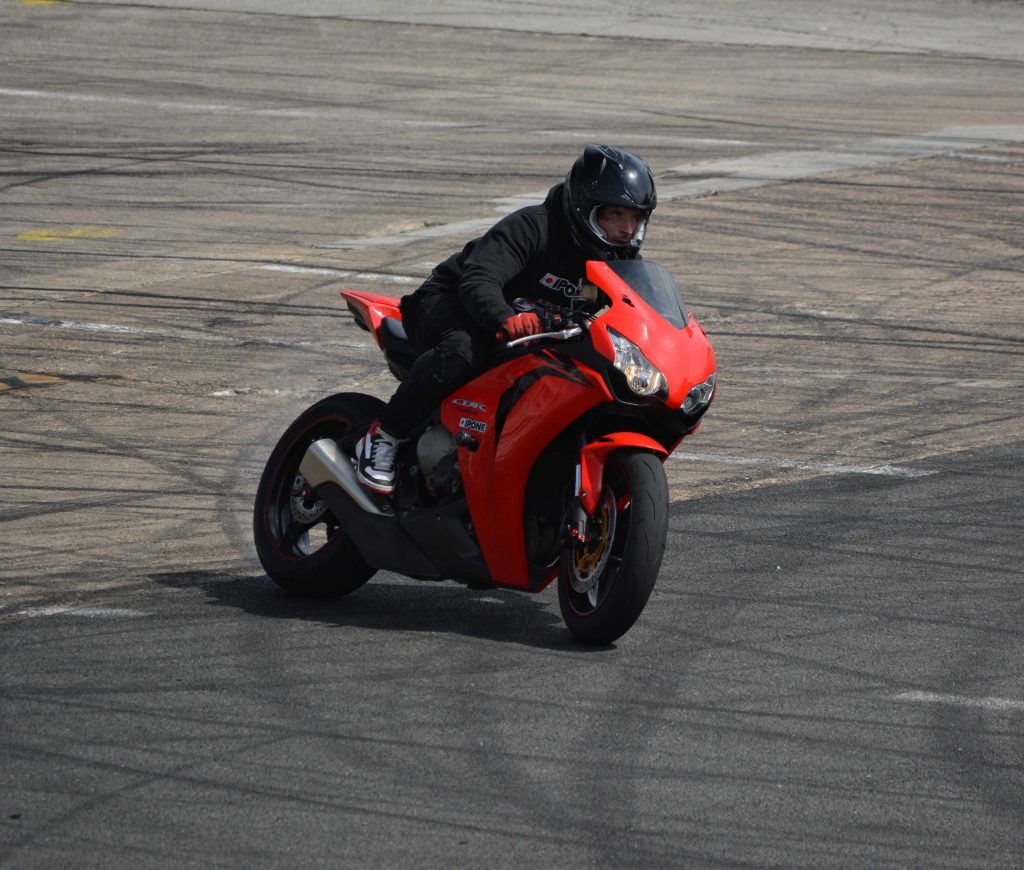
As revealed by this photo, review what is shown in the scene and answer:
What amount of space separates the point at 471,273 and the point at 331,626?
4.33ft

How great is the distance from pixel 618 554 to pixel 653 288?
0.92 meters

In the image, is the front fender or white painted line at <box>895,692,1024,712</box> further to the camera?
the front fender

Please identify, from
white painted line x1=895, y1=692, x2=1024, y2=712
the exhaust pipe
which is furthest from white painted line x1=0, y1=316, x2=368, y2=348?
white painted line x1=895, y1=692, x2=1024, y2=712

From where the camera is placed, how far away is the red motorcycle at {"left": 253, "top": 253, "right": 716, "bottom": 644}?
20.2ft

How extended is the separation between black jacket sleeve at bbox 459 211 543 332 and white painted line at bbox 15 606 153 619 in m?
1.59

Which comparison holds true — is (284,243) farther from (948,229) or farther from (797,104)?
(797,104)

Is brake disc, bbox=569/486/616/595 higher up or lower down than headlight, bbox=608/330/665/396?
lower down

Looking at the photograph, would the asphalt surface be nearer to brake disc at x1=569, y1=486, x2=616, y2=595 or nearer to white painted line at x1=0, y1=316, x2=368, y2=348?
white painted line at x1=0, y1=316, x2=368, y2=348

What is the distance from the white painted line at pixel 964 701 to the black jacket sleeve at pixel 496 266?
1.79 m

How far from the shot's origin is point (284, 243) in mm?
15211

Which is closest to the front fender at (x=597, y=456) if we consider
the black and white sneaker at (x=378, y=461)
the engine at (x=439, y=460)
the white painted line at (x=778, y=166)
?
the engine at (x=439, y=460)

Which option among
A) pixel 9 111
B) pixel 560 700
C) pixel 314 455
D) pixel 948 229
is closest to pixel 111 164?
pixel 9 111

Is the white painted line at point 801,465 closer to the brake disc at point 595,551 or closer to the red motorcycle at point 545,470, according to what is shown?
the red motorcycle at point 545,470

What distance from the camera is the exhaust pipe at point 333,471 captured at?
6.87 metres
